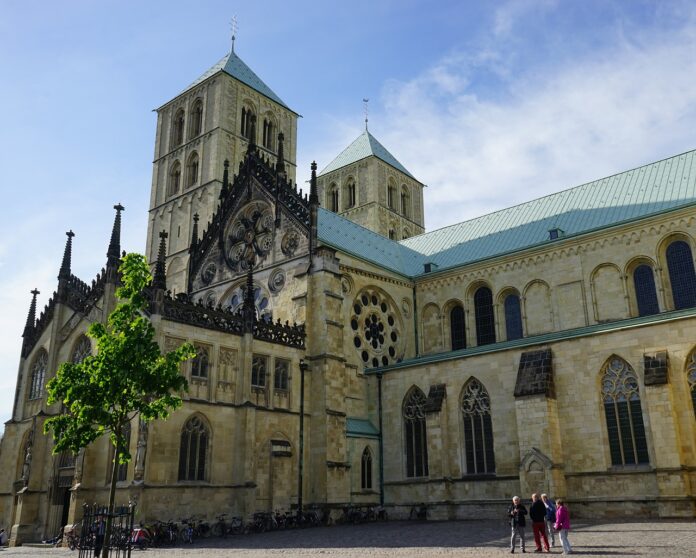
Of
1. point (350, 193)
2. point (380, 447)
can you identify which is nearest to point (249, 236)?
point (380, 447)

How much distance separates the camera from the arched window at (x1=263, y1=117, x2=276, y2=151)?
61.1 meters

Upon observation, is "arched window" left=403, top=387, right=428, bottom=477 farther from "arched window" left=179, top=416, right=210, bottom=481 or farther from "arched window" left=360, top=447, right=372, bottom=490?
"arched window" left=179, top=416, right=210, bottom=481

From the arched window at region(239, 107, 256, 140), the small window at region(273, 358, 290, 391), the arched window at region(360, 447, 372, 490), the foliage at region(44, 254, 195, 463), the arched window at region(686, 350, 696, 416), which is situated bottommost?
the arched window at region(360, 447, 372, 490)

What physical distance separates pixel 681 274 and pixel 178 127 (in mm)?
45141

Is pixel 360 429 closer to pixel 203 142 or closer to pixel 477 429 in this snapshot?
pixel 477 429

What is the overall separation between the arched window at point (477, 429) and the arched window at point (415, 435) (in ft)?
8.43

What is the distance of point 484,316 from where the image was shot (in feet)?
129

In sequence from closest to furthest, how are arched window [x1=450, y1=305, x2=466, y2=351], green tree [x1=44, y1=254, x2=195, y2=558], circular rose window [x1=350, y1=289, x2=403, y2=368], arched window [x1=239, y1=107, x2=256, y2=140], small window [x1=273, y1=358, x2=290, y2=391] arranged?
green tree [x1=44, y1=254, x2=195, y2=558], small window [x1=273, y1=358, x2=290, y2=391], circular rose window [x1=350, y1=289, x2=403, y2=368], arched window [x1=450, y1=305, x2=466, y2=351], arched window [x1=239, y1=107, x2=256, y2=140]

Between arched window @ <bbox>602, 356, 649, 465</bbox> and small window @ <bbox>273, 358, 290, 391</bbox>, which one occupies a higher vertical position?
small window @ <bbox>273, 358, 290, 391</bbox>

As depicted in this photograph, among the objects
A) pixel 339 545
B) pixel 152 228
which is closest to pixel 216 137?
pixel 152 228

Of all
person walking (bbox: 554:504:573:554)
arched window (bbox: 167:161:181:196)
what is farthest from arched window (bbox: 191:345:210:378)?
arched window (bbox: 167:161:181:196)

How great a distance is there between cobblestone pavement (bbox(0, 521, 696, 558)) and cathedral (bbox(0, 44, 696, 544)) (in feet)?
10.3

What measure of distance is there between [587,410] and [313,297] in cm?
1454

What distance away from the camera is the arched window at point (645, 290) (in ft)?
109
